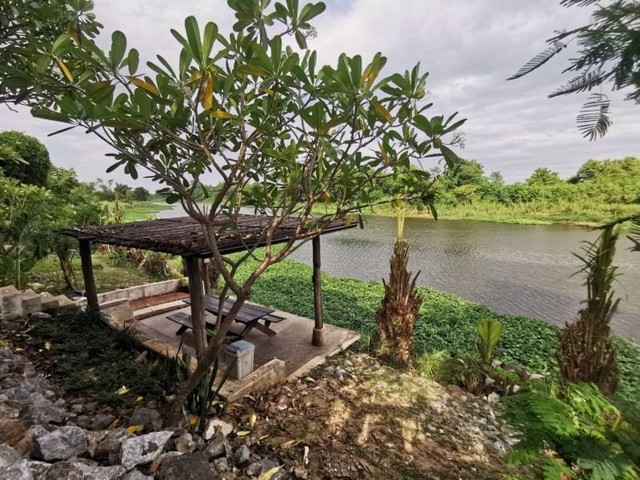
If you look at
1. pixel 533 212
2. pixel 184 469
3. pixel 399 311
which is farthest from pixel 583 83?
pixel 533 212

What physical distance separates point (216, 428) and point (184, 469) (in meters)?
0.78

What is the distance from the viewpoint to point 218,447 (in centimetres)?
223

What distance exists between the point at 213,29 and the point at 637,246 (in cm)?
230

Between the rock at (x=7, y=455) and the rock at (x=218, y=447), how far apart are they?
1019 millimetres

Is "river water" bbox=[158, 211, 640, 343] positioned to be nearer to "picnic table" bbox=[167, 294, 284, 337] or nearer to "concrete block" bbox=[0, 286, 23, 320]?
"picnic table" bbox=[167, 294, 284, 337]

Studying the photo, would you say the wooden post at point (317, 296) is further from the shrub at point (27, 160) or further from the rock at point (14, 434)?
the shrub at point (27, 160)

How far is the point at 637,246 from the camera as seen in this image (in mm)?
1587

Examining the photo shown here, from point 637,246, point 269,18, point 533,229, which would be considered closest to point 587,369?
point 637,246

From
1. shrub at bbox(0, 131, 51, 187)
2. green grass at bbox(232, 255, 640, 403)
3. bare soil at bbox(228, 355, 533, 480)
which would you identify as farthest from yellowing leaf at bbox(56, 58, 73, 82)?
shrub at bbox(0, 131, 51, 187)

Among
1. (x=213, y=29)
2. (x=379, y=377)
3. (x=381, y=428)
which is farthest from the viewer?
(x=379, y=377)

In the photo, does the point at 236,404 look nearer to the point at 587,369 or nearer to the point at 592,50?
the point at 592,50

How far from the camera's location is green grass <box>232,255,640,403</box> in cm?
514

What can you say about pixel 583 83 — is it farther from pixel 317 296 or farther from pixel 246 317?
pixel 246 317

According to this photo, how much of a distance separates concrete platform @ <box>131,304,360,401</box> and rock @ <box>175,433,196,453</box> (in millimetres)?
853
